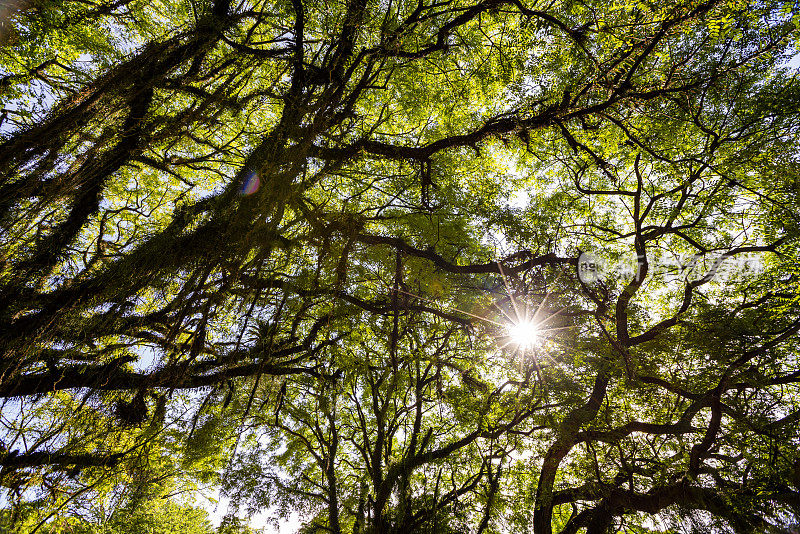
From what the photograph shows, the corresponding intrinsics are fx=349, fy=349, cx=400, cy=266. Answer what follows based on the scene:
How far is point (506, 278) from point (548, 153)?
113 inches

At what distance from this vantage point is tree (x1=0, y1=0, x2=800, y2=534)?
9.09 ft

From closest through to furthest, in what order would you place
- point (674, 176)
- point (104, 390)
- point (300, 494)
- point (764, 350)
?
point (104, 390) < point (764, 350) < point (674, 176) < point (300, 494)

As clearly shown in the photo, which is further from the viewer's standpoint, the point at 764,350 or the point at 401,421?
the point at 401,421

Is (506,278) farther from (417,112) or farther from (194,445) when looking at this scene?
(194,445)

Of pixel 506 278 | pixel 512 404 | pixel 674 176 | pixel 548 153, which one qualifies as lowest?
pixel 512 404

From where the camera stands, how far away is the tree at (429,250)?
277 centimetres

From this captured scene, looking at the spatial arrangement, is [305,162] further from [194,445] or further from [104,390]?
[194,445]

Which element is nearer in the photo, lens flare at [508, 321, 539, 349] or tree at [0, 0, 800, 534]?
tree at [0, 0, 800, 534]

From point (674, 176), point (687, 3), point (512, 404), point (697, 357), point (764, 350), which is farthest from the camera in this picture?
point (674, 176)

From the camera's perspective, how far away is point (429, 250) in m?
4.01

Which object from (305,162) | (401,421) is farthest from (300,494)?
(305,162)

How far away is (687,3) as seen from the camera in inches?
120

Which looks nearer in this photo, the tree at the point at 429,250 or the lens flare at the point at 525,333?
the tree at the point at 429,250

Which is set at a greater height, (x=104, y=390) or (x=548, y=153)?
(x=548, y=153)
